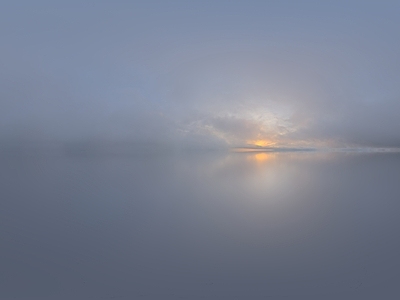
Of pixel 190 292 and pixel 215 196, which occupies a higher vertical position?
pixel 215 196

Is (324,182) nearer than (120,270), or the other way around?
(120,270)

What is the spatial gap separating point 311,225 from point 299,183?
1261 cm

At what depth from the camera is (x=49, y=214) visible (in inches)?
671

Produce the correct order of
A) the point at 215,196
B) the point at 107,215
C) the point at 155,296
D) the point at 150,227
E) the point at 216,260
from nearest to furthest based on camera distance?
the point at 155,296 → the point at 216,260 → the point at 150,227 → the point at 107,215 → the point at 215,196

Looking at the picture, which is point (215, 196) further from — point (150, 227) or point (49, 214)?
point (49, 214)

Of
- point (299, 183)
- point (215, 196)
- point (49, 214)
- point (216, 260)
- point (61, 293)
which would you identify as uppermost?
point (299, 183)

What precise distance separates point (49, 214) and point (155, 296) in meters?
10.4

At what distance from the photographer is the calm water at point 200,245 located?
30.7 feet

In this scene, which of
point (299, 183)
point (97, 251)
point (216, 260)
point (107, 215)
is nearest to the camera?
point (216, 260)

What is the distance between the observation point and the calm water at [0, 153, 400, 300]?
935 centimetres

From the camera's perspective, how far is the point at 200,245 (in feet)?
41.1

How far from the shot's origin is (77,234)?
545 inches

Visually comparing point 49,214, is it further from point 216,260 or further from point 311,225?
point 311,225

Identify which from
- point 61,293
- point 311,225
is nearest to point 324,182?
point 311,225
